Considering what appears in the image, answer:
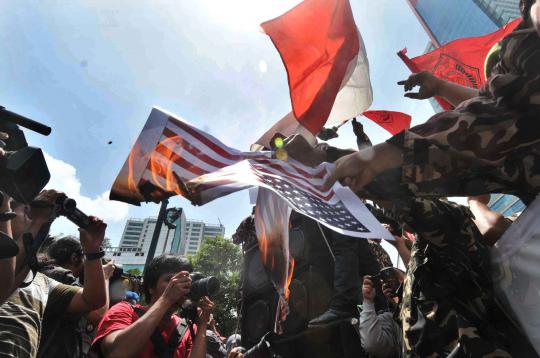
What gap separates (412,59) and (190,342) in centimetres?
488

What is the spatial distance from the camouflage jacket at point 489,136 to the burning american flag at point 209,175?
1.10 ft

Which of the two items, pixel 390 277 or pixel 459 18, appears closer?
pixel 390 277

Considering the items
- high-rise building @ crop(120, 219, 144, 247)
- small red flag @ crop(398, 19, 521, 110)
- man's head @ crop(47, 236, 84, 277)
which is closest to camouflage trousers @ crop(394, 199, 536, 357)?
man's head @ crop(47, 236, 84, 277)

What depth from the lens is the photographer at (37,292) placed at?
6.40ft

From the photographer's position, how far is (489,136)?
1.25 metres

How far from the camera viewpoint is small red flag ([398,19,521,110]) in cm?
500

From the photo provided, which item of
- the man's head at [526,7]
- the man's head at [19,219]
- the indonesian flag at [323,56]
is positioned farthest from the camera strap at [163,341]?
the man's head at [526,7]

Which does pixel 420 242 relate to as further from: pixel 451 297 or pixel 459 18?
pixel 459 18

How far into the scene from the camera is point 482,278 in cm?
157

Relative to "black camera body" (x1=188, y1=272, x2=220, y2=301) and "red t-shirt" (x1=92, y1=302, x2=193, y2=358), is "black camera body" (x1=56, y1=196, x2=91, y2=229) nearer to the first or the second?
"red t-shirt" (x1=92, y1=302, x2=193, y2=358)

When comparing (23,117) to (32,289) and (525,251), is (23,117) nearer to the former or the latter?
(32,289)

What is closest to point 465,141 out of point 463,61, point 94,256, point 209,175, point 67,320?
point 209,175

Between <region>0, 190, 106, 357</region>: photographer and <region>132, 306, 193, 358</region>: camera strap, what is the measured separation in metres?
0.47

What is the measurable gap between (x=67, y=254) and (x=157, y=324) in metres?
1.51
